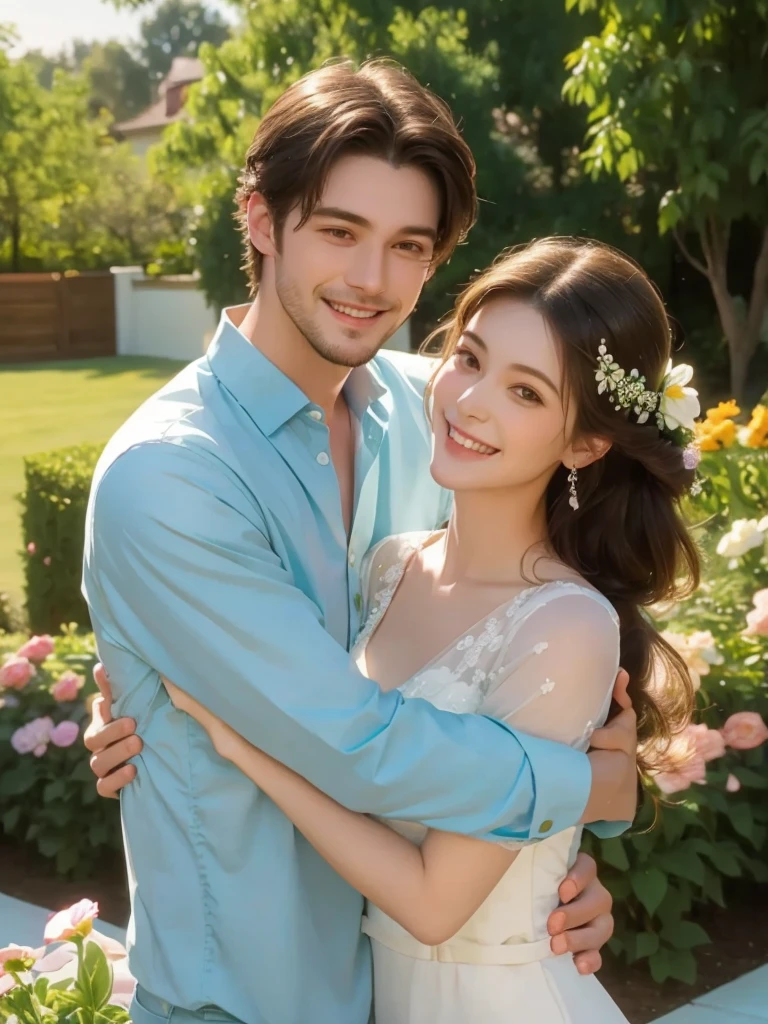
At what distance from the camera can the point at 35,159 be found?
3384 cm

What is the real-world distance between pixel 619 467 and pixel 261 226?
0.79 meters

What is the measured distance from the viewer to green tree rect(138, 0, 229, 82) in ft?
294

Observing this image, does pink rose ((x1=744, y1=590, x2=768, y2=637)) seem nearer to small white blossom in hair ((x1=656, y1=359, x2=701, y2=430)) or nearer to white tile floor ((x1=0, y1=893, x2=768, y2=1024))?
white tile floor ((x1=0, y1=893, x2=768, y2=1024))

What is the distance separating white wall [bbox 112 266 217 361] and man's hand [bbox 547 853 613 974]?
24.4m

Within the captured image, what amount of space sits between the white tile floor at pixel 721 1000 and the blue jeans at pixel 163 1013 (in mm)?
1844

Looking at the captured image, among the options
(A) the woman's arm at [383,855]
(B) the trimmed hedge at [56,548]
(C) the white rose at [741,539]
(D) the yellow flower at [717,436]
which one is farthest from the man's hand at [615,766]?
(B) the trimmed hedge at [56,548]

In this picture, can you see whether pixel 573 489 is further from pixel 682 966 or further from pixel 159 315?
pixel 159 315

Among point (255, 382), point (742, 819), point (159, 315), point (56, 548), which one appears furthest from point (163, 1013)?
point (159, 315)

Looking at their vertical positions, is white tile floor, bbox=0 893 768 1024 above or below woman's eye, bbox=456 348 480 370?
below

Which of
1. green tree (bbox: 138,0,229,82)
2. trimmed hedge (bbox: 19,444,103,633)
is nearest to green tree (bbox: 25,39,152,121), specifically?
green tree (bbox: 138,0,229,82)

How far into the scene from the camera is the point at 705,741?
3.56 m

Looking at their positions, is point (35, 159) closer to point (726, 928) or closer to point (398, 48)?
point (398, 48)

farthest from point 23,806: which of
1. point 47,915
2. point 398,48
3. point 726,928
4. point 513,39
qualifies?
point 513,39

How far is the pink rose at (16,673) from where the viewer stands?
14.5ft
